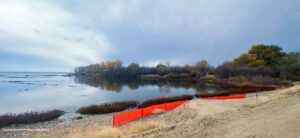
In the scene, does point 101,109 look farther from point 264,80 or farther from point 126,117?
point 264,80

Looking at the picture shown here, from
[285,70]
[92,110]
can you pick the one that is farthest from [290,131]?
[285,70]

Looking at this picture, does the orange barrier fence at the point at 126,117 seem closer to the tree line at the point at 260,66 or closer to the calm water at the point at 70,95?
the calm water at the point at 70,95

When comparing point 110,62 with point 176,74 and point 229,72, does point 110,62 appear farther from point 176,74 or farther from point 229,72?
point 229,72

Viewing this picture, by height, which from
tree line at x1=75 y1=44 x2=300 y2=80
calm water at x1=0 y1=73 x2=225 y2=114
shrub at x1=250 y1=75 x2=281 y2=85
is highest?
tree line at x1=75 y1=44 x2=300 y2=80

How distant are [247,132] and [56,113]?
1628cm

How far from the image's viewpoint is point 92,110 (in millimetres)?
18969

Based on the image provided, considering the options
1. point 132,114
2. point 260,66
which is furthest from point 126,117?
point 260,66

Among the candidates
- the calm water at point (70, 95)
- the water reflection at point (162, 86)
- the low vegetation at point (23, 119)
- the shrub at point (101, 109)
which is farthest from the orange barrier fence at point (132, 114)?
the water reflection at point (162, 86)

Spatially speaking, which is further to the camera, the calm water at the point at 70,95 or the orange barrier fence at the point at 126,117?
the calm water at the point at 70,95

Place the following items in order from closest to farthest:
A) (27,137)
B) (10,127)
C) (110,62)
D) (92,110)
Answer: (27,137) → (10,127) → (92,110) → (110,62)

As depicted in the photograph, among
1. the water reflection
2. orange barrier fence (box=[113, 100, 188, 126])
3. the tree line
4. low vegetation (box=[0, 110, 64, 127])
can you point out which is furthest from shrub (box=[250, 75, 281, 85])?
low vegetation (box=[0, 110, 64, 127])

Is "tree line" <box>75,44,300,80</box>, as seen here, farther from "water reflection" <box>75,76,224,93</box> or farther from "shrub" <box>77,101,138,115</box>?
"shrub" <box>77,101,138,115</box>

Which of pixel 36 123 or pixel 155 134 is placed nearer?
pixel 155 134

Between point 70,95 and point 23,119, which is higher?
point 70,95
